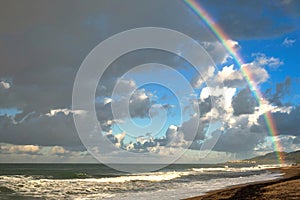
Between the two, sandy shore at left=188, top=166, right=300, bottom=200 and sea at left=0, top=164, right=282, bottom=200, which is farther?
sea at left=0, top=164, right=282, bottom=200

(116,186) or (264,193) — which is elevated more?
(264,193)

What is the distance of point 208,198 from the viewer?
80.2 ft

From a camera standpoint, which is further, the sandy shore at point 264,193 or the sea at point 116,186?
the sea at point 116,186

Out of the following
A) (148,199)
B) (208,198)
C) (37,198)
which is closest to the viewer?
(208,198)

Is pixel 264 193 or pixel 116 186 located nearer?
pixel 264 193

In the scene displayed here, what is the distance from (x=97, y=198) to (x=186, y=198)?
278 inches

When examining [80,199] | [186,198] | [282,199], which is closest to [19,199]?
[80,199]

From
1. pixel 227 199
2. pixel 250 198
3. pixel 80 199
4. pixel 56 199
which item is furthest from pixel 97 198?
pixel 250 198

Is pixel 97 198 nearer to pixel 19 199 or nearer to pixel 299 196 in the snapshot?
pixel 19 199

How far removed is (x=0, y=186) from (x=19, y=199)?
1341 centimetres

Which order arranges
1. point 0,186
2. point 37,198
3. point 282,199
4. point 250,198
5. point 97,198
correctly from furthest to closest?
point 0,186
point 37,198
point 97,198
point 250,198
point 282,199

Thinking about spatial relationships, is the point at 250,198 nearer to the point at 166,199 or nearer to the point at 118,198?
the point at 166,199

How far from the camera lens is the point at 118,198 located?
90.1 ft

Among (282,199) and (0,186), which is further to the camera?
(0,186)
